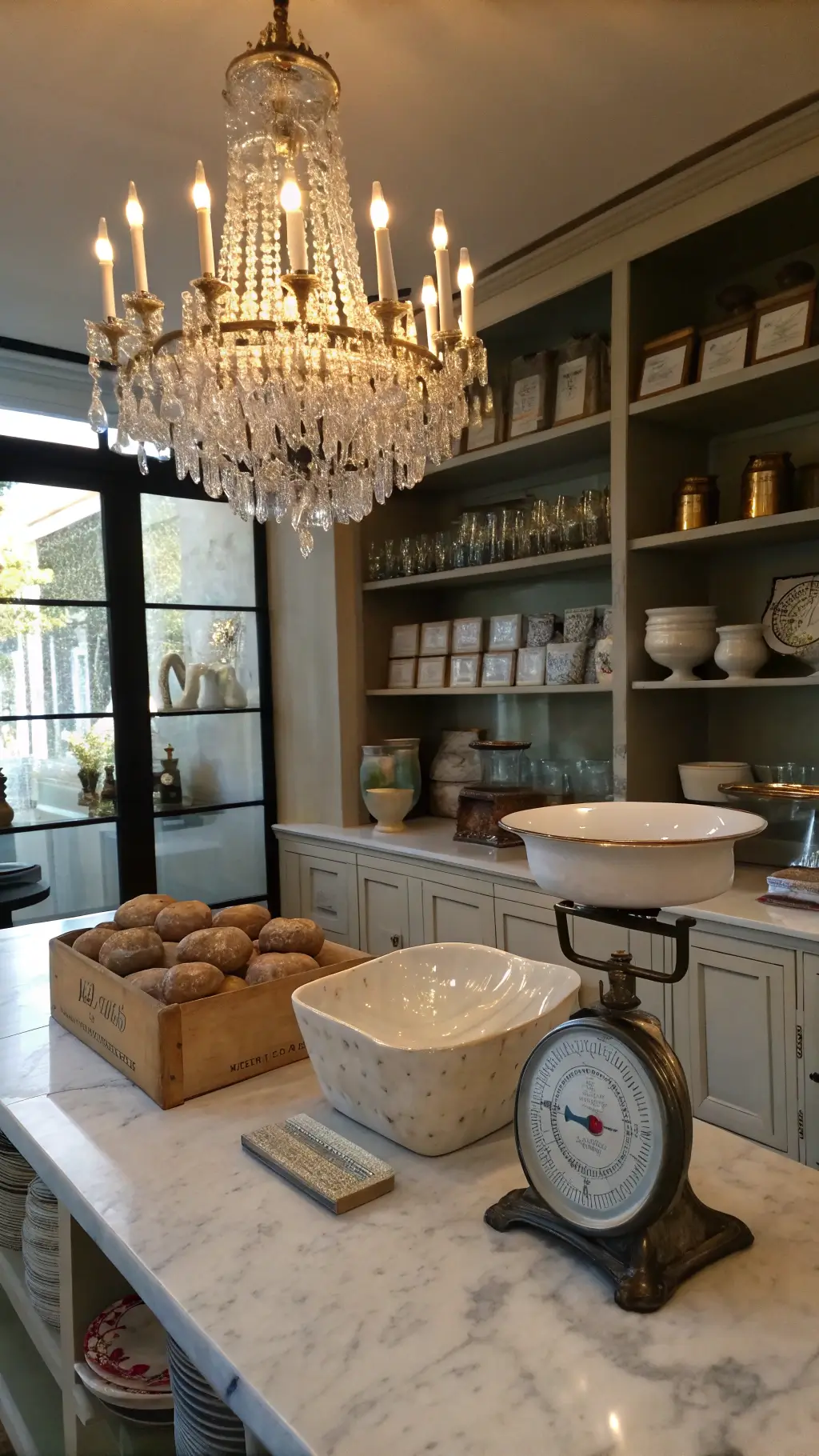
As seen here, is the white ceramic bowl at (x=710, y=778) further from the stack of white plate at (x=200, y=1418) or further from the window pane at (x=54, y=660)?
the window pane at (x=54, y=660)

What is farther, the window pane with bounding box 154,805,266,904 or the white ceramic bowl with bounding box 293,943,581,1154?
the window pane with bounding box 154,805,266,904

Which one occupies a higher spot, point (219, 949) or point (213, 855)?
point (219, 949)

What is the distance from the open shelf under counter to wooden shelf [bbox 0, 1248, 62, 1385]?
213 cm

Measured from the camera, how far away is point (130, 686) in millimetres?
3332

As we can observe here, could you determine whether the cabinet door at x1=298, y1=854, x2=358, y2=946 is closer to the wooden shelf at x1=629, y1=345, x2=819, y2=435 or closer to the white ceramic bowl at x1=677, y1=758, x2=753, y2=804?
the white ceramic bowl at x1=677, y1=758, x2=753, y2=804

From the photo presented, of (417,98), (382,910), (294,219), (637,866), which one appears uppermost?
(417,98)

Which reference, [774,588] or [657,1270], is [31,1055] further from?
[774,588]

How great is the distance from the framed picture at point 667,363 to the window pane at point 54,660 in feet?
6.60

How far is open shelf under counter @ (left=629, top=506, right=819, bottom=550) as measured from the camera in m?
2.19

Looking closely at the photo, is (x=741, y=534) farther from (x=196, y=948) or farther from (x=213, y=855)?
(x=213, y=855)

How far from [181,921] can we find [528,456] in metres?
2.02

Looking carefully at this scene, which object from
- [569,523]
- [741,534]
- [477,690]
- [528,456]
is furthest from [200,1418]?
[528,456]

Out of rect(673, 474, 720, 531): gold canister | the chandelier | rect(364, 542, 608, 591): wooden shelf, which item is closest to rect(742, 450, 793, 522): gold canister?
rect(673, 474, 720, 531): gold canister

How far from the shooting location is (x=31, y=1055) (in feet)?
4.57
